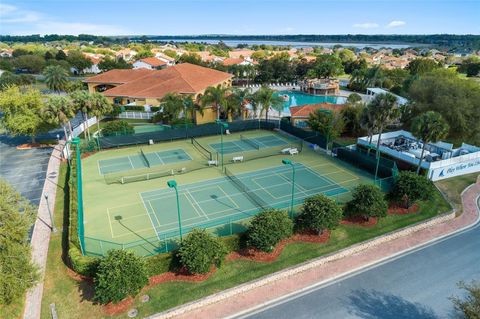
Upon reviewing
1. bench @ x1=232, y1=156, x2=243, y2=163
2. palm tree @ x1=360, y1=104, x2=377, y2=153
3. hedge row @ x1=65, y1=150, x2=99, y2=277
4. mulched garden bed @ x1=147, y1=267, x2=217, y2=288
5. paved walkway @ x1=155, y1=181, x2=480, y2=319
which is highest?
palm tree @ x1=360, y1=104, x2=377, y2=153

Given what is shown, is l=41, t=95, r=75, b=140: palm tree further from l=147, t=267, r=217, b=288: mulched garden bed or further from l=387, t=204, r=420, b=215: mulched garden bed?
l=387, t=204, r=420, b=215: mulched garden bed

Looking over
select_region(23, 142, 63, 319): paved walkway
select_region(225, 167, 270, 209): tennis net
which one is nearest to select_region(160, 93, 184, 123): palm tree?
select_region(23, 142, 63, 319): paved walkway

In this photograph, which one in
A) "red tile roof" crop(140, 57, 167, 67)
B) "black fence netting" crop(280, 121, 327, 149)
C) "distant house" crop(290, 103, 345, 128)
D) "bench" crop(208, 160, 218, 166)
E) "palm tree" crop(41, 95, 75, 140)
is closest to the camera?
"bench" crop(208, 160, 218, 166)

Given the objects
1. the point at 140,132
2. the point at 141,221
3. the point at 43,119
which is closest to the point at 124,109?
the point at 140,132

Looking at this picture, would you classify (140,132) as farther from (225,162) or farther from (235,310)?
(235,310)

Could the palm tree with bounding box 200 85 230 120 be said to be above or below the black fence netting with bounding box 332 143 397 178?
above

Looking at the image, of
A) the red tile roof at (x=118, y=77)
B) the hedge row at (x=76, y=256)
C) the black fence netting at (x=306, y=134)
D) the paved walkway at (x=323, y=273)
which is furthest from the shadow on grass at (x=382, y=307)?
the red tile roof at (x=118, y=77)

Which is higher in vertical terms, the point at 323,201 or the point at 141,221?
the point at 323,201
